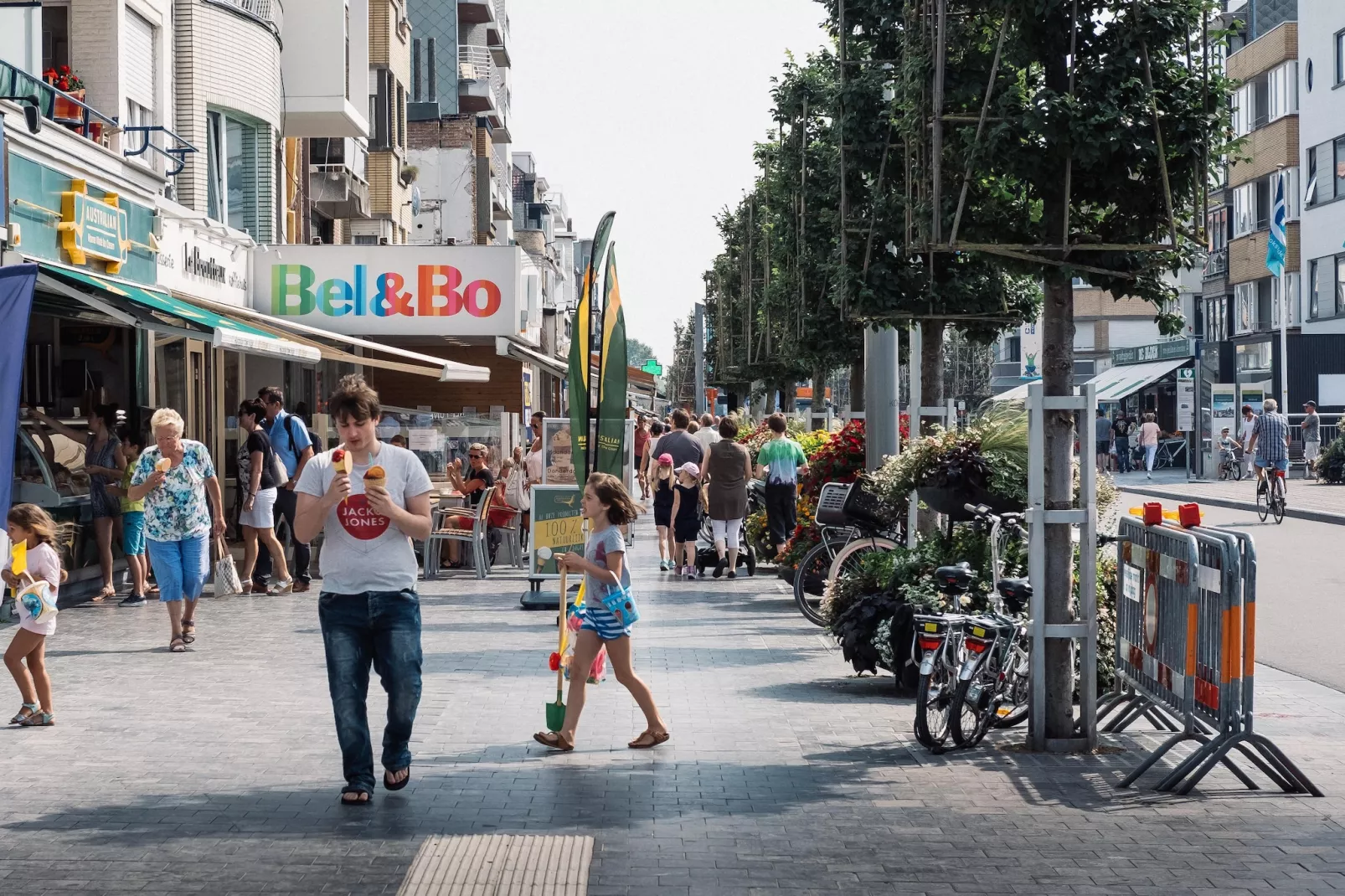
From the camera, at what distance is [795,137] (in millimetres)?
23406

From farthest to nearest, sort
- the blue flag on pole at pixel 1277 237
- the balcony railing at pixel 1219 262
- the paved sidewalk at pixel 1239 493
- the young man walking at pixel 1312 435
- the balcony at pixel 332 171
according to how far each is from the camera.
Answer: the balcony railing at pixel 1219 262, the young man walking at pixel 1312 435, the blue flag on pole at pixel 1277 237, the balcony at pixel 332 171, the paved sidewalk at pixel 1239 493

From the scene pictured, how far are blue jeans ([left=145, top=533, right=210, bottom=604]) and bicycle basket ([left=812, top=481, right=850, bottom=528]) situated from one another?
4711 mm

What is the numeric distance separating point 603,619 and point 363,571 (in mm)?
1665

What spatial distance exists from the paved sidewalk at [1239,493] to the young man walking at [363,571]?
21826 mm

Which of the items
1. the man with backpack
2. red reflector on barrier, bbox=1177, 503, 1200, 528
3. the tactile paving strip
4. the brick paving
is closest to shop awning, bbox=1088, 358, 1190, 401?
the man with backpack

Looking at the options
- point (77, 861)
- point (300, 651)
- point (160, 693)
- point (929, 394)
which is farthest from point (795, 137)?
point (77, 861)

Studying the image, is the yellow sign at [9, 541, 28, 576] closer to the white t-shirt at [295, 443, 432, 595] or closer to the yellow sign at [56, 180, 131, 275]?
the white t-shirt at [295, 443, 432, 595]

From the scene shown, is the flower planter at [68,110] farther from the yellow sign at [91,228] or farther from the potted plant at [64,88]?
the yellow sign at [91,228]

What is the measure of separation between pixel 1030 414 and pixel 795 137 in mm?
15699

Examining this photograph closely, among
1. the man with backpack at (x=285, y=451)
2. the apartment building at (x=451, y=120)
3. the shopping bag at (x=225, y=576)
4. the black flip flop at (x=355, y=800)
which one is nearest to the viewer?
the black flip flop at (x=355, y=800)

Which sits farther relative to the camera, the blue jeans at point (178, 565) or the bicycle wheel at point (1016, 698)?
the blue jeans at point (178, 565)

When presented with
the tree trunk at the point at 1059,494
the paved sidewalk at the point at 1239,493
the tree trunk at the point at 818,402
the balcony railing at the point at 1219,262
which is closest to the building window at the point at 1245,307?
the balcony railing at the point at 1219,262

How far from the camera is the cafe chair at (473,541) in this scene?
18.5 meters

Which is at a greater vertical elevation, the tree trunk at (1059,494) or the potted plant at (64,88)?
the potted plant at (64,88)
